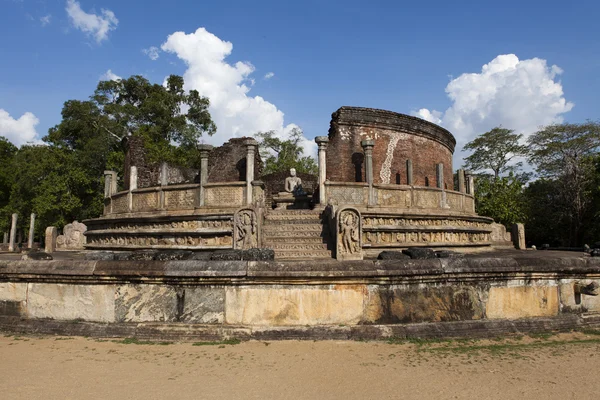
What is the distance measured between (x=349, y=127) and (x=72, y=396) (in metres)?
16.7

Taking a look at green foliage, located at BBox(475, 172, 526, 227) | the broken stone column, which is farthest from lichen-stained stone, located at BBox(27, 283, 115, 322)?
green foliage, located at BBox(475, 172, 526, 227)

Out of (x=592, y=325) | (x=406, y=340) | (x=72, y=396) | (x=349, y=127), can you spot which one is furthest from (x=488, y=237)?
(x=72, y=396)

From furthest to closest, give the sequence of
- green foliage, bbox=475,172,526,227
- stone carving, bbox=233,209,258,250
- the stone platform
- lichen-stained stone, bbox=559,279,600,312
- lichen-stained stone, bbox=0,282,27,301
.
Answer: green foliage, bbox=475,172,526,227 → stone carving, bbox=233,209,258,250 → lichen-stained stone, bbox=559,279,600,312 → lichen-stained stone, bbox=0,282,27,301 → the stone platform

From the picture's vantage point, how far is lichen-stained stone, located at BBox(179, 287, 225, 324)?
4.50 meters

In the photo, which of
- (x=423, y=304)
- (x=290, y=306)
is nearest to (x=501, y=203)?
(x=423, y=304)

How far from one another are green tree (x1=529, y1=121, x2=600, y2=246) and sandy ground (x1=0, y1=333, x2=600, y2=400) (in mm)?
27407

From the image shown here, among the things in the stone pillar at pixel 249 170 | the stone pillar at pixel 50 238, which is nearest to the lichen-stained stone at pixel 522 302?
the stone pillar at pixel 249 170

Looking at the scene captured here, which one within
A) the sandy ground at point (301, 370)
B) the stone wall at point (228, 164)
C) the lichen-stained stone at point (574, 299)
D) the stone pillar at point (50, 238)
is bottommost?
the sandy ground at point (301, 370)

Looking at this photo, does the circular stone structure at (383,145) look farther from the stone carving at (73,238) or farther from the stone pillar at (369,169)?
the stone carving at (73,238)

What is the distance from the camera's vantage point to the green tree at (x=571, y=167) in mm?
26891

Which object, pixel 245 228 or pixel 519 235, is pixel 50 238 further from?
pixel 519 235

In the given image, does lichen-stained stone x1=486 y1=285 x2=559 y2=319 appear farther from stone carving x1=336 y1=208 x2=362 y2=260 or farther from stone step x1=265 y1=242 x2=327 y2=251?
stone step x1=265 y1=242 x2=327 y2=251

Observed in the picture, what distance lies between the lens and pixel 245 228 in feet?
32.4

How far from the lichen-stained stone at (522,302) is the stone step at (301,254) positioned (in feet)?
15.9
